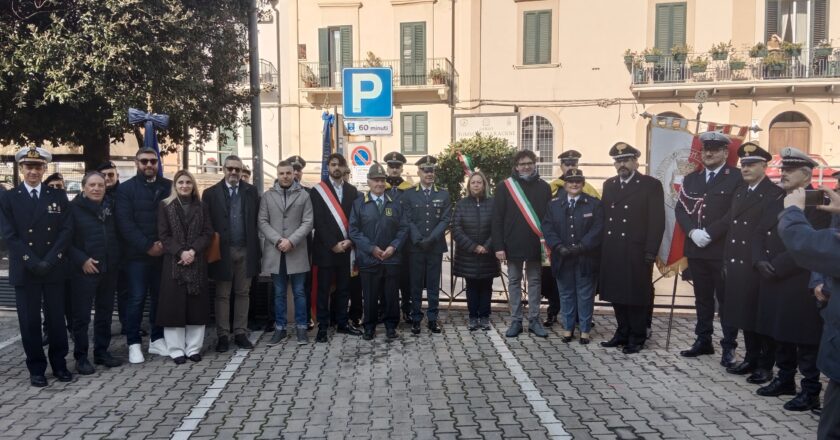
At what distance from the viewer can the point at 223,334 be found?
7285mm

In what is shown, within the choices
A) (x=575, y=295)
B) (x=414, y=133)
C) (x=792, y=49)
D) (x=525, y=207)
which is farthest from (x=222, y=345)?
(x=792, y=49)

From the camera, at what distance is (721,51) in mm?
22516

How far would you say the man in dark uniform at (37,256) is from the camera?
6.04 metres

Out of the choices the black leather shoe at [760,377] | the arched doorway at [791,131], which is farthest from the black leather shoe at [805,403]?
the arched doorway at [791,131]

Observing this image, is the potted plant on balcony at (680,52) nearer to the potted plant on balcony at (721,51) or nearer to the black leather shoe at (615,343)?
the potted plant on balcony at (721,51)

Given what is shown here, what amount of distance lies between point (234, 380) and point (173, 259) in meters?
1.46

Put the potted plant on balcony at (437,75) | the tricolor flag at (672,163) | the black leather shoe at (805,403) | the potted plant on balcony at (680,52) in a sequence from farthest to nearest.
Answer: the potted plant on balcony at (437,75) < the potted plant on balcony at (680,52) < the tricolor flag at (672,163) < the black leather shoe at (805,403)

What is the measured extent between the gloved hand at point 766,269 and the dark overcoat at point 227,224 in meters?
5.02

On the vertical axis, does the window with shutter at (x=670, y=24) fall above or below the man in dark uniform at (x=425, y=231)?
above

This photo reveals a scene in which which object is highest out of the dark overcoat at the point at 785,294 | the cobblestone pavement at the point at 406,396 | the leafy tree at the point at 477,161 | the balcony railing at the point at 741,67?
the balcony railing at the point at 741,67

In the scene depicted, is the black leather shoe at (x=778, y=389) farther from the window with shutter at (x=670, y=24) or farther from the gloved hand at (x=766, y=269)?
the window with shutter at (x=670, y=24)

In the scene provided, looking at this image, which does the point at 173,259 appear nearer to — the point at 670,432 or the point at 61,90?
the point at 61,90

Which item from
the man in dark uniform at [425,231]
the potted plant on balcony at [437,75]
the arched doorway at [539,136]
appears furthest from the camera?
the potted plant on balcony at [437,75]

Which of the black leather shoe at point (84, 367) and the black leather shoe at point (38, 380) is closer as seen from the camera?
the black leather shoe at point (38, 380)
